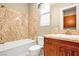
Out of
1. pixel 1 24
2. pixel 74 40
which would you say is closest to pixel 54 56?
pixel 74 40

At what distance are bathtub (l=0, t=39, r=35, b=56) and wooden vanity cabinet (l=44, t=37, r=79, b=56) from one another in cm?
27

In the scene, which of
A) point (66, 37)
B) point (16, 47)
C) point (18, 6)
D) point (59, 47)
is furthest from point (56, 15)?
point (16, 47)

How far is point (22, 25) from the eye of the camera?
2.02 metres

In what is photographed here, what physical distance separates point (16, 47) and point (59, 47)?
2.35ft

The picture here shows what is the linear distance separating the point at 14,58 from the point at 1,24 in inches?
23.8

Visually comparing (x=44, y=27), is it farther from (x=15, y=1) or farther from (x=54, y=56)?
(x=15, y=1)

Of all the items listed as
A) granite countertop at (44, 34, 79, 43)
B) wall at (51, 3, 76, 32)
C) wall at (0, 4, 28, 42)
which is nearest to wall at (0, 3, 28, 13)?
wall at (0, 4, 28, 42)

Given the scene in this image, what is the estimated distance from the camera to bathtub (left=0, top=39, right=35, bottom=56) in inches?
74.5

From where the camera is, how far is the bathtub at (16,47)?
1893 mm

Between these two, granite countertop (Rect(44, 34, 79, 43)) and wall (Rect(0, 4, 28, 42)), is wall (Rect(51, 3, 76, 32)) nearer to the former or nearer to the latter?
granite countertop (Rect(44, 34, 79, 43))

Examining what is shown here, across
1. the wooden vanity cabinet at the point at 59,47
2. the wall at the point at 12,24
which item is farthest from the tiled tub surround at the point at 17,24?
the wooden vanity cabinet at the point at 59,47

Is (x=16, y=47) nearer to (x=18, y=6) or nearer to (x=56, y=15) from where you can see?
(x=18, y=6)

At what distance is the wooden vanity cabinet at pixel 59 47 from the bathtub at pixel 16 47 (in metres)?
0.27

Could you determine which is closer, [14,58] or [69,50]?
[69,50]
